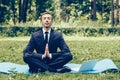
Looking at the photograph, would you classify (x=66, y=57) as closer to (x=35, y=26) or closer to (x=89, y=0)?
(x=35, y=26)

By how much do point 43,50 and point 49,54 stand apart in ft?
0.93

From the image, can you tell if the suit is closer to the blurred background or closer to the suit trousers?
the suit trousers

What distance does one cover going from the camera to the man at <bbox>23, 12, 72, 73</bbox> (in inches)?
364

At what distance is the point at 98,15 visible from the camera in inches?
2248

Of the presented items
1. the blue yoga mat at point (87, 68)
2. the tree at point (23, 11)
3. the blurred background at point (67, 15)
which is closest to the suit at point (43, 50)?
the blue yoga mat at point (87, 68)

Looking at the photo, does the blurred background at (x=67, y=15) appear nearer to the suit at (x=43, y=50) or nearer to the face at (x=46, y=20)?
the suit at (x=43, y=50)

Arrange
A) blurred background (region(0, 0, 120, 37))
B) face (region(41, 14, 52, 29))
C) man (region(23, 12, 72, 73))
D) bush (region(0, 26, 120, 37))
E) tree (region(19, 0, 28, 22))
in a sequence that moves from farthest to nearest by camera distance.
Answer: tree (region(19, 0, 28, 22))
blurred background (region(0, 0, 120, 37))
bush (region(0, 26, 120, 37))
man (region(23, 12, 72, 73))
face (region(41, 14, 52, 29))

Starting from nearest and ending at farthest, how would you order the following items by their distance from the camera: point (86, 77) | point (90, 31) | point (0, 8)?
point (86, 77)
point (90, 31)
point (0, 8)

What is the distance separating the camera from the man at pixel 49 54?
9250mm

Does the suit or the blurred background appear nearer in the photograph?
the suit

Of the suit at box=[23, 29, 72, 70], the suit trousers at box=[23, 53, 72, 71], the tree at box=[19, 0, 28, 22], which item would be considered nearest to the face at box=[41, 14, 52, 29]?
the suit at box=[23, 29, 72, 70]

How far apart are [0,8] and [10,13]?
17.7ft

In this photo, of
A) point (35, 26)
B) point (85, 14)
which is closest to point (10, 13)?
point (85, 14)

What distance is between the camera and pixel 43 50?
30.9 feet
